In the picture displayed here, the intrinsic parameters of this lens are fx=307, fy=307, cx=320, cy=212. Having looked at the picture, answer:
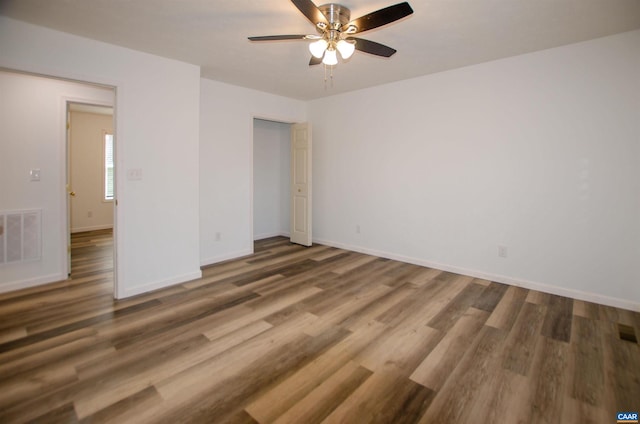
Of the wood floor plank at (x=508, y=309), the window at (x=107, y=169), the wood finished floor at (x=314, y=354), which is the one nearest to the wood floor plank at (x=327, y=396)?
the wood finished floor at (x=314, y=354)

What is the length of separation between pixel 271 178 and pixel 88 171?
13.4 ft

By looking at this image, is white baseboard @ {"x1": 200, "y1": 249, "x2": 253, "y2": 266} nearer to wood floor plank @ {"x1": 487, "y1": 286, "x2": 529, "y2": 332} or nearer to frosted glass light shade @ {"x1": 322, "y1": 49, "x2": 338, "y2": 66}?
frosted glass light shade @ {"x1": 322, "y1": 49, "x2": 338, "y2": 66}

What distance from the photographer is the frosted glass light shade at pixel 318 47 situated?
2.33 metres

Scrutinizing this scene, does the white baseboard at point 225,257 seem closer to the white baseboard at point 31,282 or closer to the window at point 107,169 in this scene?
the white baseboard at point 31,282

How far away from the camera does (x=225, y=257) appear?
4602mm

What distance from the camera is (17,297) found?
3.18m

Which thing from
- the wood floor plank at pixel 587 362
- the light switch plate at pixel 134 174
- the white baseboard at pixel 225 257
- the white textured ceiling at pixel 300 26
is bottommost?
the wood floor plank at pixel 587 362

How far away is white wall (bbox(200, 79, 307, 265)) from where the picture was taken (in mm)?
4340

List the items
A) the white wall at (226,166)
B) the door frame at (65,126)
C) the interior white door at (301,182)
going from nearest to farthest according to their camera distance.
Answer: the door frame at (65,126), the white wall at (226,166), the interior white door at (301,182)

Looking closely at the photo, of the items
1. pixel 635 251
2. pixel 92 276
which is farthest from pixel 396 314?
pixel 92 276

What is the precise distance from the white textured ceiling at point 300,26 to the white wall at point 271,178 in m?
2.42

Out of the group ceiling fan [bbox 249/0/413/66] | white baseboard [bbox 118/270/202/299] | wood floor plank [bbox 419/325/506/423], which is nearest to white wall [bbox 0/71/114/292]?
white baseboard [bbox 118/270/202/299]

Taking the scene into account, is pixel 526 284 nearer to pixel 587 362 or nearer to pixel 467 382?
pixel 587 362

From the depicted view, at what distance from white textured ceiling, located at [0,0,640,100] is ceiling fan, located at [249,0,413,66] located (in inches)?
5.3
